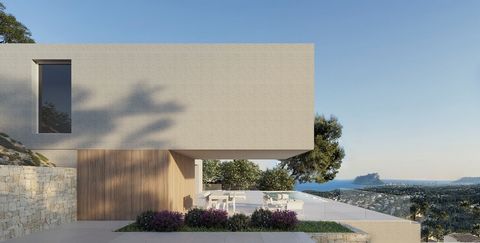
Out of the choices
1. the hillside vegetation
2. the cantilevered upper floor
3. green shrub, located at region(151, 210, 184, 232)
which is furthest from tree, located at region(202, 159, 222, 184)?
green shrub, located at region(151, 210, 184, 232)

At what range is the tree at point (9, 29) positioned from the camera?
24.0m

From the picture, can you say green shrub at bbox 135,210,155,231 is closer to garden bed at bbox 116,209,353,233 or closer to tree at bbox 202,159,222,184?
garden bed at bbox 116,209,353,233

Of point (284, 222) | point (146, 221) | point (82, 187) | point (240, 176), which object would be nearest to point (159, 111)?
point (82, 187)

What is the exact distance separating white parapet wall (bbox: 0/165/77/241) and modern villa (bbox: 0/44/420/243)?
2.25 ft

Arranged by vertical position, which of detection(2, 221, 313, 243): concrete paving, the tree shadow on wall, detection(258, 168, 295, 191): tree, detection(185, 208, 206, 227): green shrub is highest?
the tree shadow on wall

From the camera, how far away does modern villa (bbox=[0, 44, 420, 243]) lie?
12.1 meters

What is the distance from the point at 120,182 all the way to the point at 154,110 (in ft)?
8.34

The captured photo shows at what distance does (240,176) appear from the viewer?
1111 inches

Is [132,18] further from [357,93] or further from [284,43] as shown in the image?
[357,93]

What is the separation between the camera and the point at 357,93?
28078mm

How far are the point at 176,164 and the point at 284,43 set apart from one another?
5.73 meters

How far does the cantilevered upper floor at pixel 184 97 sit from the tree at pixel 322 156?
17.2m

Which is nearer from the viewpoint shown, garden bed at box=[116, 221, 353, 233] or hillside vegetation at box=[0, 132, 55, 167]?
hillside vegetation at box=[0, 132, 55, 167]

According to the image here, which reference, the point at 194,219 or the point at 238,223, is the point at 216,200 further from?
the point at 238,223
